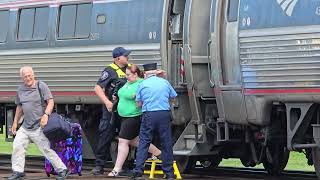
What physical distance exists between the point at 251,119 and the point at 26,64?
5438mm

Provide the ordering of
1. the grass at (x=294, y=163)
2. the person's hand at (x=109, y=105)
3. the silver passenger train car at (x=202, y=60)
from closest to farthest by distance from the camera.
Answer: the silver passenger train car at (x=202, y=60), the person's hand at (x=109, y=105), the grass at (x=294, y=163)

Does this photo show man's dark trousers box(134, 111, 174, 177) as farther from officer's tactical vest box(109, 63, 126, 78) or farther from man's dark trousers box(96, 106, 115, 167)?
man's dark trousers box(96, 106, 115, 167)

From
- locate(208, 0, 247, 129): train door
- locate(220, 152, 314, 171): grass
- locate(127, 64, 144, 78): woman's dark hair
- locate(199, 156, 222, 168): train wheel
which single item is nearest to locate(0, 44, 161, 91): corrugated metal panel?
locate(127, 64, 144, 78): woman's dark hair

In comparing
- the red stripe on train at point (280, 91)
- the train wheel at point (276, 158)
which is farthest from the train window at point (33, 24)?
the red stripe on train at point (280, 91)

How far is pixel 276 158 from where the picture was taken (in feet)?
45.2

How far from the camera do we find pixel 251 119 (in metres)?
12.0

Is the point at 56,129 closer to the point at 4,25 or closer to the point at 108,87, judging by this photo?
the point at 108,87

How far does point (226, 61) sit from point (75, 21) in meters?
3.76

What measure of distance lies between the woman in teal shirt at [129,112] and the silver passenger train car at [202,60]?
95cm

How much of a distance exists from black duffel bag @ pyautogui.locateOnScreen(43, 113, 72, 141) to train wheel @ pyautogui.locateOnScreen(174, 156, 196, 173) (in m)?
2.41

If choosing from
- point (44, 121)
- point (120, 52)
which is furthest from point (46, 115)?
point (120, 52)

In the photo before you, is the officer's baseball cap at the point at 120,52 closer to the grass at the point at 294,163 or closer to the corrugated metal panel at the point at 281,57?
the corrugated metal panel at the point at 281,57

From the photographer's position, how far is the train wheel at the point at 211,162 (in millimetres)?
14367

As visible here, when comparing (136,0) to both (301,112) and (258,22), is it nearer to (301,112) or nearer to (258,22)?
(258,22)
